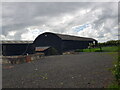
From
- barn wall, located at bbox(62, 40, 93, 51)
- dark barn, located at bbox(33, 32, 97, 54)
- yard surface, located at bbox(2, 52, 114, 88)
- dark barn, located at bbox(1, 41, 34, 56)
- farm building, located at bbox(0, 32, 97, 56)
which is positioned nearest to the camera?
yard surface, located at bbox(2, 52, 114, 88)

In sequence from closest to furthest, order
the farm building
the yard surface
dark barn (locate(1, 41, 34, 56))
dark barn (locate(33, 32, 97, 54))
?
1. the yard surface
2. dark barn (locate(1, 41, 34, 56))
3. the farm building
4. dark barn (locate(33, 32, 97, 54))

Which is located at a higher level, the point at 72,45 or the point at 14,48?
the point at 72,45

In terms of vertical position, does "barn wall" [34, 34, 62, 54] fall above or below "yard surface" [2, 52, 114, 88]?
above

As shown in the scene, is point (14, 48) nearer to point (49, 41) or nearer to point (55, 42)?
point (49, 41)

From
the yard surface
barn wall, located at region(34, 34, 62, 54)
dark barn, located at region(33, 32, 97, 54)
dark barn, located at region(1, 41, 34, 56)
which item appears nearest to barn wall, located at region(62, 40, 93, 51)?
dark barn, located at region(33, 32, 97, 54)

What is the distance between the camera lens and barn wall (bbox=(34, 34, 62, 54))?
32.0 m

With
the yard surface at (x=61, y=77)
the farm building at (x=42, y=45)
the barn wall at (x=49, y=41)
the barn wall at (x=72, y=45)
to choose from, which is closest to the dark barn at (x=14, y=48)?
the farm building at (x=42, y=45)

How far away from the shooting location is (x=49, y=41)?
33.2 metres

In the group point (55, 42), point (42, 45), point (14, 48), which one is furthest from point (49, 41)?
point (14, 48)

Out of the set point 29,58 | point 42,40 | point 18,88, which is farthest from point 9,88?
point 42,40

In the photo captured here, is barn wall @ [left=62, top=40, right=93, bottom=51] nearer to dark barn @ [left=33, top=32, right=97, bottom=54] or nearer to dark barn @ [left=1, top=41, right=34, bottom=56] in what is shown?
dark barn @ [left=33, top=32, right=97, bottom=54]

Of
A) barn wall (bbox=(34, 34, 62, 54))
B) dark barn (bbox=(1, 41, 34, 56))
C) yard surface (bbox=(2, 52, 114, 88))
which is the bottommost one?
yard surface (bbox=(2, 52, 114, 88))

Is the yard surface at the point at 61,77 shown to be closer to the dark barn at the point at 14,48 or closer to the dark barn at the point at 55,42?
the dark barn at the point at 14,48

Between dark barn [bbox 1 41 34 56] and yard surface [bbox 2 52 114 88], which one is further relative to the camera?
dark barn [bbox 1 41 34 56]
